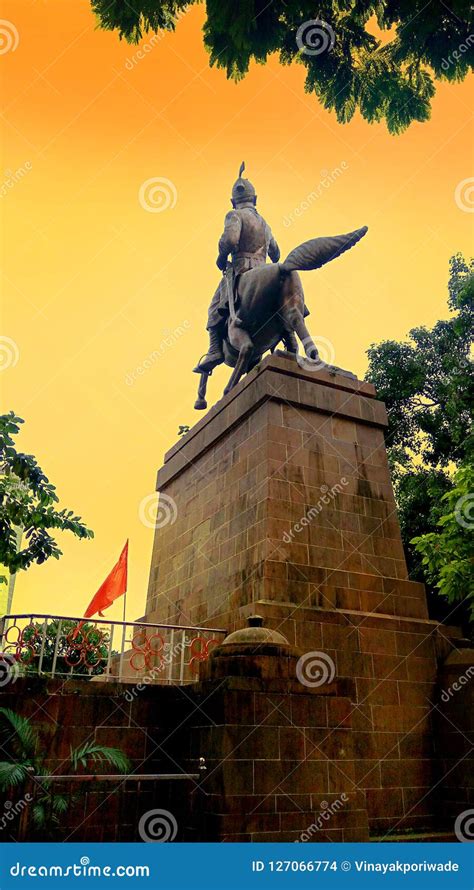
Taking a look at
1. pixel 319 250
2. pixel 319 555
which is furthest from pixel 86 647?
pixel 319 250

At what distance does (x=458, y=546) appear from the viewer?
11.8m

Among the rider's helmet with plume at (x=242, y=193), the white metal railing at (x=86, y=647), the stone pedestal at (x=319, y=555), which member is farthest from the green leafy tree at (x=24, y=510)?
the rider's helmet with plume at (x=242, y=193)

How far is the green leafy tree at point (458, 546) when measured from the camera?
11.4 m

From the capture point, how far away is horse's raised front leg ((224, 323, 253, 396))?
562 inches

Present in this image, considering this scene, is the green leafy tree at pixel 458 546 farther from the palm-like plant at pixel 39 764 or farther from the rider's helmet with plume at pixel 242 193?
the rider's helmet with plume at pixel 242 193

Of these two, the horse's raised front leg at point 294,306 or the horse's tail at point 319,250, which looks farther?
the horse's raised front leg at point 294,306

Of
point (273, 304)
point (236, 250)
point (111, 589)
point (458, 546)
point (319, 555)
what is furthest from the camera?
point (236, 250)

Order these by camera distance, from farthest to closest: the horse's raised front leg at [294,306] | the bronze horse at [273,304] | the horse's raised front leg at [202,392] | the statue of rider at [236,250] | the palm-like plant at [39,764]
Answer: the horse's raised front leg at [202,392], the statue of rider at [236,250], the horse's raised front leg at [294,306], the bronze horse at [273,304], the palm-like plant at [39,764]

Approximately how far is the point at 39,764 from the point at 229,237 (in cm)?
1157

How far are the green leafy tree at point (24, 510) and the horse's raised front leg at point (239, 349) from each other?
22.6 feet

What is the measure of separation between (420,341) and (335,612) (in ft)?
45.6

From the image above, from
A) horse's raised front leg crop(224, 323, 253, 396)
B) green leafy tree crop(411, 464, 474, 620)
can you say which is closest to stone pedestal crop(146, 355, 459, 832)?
green leafy tree crop(411, 464, 474, 620)

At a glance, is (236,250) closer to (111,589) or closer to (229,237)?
(229,237)

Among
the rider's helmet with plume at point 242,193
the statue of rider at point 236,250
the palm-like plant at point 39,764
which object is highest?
the rider's helmet with plume at point 242,193
